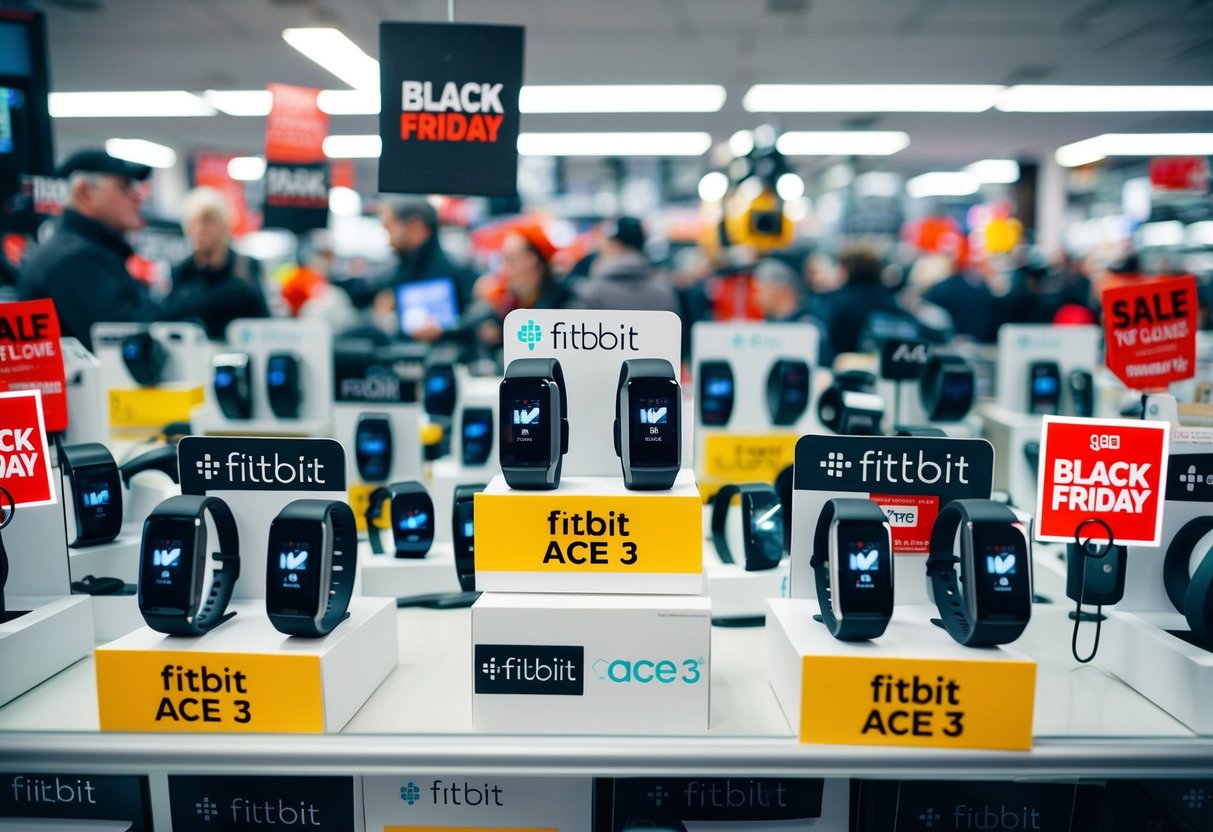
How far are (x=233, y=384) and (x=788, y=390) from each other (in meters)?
1.95

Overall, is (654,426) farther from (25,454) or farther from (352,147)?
(352,147)

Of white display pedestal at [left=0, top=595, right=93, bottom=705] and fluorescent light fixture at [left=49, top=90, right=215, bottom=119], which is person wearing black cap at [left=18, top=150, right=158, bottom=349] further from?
fluorescent light fixture at [left=49, top=90, right=215, bottom=119]

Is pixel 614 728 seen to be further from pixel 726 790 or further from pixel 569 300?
pixel 569 300

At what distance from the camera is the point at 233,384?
2.97 m

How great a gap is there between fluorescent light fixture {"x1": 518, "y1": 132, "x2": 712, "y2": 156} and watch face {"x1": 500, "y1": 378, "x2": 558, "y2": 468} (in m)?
8.94

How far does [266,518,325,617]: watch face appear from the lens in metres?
1.38

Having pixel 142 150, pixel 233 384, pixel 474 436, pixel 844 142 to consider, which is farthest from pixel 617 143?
pixel 474 436

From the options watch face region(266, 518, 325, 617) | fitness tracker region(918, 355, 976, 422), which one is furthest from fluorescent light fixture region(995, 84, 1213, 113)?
watch face region(266, 518, 325, 617)

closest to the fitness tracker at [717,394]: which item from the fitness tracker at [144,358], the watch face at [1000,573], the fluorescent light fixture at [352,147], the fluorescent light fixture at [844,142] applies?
the watch face at [1000,573]

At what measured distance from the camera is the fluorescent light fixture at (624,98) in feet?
25.2

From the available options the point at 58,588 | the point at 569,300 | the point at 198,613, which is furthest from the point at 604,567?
the point at 569,300

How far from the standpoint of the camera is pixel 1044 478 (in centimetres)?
150

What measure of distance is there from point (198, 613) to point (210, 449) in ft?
0.99

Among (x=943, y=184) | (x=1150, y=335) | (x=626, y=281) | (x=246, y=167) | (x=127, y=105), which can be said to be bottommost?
(x=1150, y=335)
